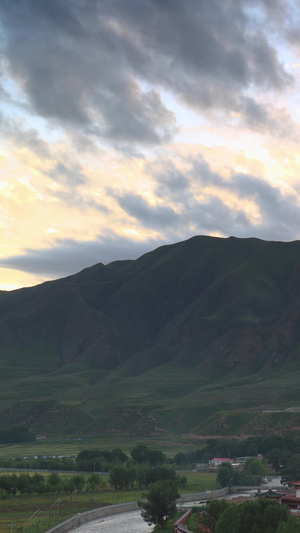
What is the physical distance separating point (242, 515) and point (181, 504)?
257 feet

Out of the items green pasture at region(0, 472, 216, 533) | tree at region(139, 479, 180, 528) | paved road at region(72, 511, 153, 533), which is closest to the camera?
green pasture at region(0, 472, 216, 533)

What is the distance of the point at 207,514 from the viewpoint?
404ft

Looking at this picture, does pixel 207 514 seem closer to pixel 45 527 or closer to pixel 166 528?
pixel 166 528

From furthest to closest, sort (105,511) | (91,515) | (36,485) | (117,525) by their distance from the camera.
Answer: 1. (36,485)
2. (105,511)
3. (91,515)
4. (117,525)

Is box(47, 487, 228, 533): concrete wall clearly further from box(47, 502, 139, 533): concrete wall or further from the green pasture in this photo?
the green pasture

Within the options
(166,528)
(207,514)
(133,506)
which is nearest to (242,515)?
(207,514)

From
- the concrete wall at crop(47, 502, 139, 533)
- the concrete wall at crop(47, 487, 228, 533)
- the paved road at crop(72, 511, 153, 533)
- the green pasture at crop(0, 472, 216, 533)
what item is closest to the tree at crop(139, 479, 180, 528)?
the paved road at crop(72, 511, 153, 533)

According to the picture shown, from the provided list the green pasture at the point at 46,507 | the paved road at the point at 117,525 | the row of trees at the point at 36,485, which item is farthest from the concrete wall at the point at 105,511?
the row of trees at the point at 36,485

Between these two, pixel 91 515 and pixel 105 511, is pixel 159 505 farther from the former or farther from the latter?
pixel 105 511

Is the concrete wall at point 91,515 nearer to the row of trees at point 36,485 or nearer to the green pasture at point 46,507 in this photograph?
the green pasture at point 46,507

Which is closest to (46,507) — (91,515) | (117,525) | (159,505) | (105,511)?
(105,511)

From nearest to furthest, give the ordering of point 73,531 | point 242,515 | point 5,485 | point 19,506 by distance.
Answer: point 242,515 < point 73,531 < point 19,506 < point 5,485

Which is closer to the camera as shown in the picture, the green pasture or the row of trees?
the green pasture

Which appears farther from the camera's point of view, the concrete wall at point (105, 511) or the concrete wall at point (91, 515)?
the concrete wall at point (105, 511)
